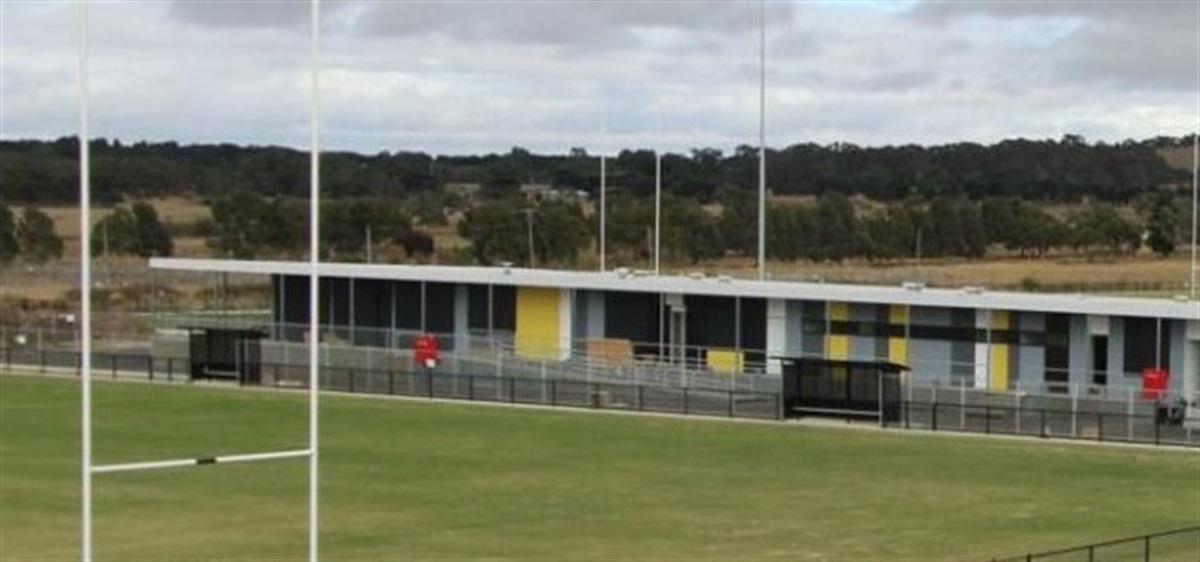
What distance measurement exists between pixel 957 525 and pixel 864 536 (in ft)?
6.66

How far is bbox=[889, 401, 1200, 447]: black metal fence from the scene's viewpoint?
45.1 metres

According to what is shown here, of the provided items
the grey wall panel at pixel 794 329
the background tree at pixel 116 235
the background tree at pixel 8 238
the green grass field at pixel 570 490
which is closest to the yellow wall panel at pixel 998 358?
the grey wall panel at pixel 794 329

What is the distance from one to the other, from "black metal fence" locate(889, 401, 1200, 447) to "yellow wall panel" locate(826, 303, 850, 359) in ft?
22.8

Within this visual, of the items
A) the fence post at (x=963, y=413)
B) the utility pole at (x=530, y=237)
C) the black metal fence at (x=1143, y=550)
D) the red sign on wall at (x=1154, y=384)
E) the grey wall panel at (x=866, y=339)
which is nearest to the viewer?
the black metal fence at (x=1143, y=550)

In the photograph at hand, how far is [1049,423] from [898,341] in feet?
28.0

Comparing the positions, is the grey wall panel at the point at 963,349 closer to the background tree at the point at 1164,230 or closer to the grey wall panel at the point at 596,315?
the grey wall panel at the point at 596,315

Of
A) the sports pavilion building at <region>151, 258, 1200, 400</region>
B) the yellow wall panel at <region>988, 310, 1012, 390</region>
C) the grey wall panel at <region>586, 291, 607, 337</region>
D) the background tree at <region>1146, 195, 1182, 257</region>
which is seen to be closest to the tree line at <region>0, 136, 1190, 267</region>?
Answer: the background tree at <region>1146, 195, 1182, 257</region>

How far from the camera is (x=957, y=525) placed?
31.4 meters

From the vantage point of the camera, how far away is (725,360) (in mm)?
58469

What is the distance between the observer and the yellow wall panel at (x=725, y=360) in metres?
57.8

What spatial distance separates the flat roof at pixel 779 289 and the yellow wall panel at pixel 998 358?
2.20ft

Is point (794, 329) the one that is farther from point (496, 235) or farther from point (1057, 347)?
point (496, 235)

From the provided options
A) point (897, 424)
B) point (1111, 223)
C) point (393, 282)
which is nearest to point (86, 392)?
point (897, 424)

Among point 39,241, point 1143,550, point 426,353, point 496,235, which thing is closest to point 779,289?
point 426,353
